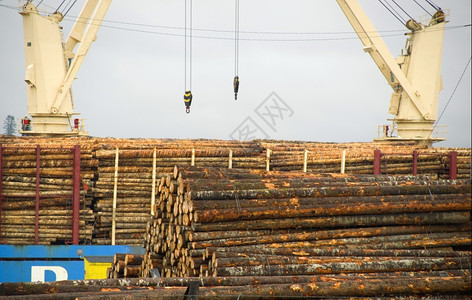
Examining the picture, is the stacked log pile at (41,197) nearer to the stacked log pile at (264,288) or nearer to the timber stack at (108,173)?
the timber stack at (108,173)

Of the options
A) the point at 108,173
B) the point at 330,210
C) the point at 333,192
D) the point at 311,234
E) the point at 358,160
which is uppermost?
the point at 358,160

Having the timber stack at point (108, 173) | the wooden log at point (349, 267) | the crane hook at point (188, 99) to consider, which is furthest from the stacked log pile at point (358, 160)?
the wooden log at point (349, 267)

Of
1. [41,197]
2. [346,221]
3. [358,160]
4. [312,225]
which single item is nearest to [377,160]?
[358,160]

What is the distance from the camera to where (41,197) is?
18.8 meters

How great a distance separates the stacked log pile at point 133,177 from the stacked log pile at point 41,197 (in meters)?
0.54

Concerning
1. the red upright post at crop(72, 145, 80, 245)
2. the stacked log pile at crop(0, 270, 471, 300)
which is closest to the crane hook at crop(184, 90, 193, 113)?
the red upright post at crop(72, 145, 80, 245)

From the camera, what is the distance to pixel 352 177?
12812 mm

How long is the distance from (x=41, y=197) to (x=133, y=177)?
3.18m

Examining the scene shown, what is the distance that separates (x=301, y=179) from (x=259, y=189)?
128cm

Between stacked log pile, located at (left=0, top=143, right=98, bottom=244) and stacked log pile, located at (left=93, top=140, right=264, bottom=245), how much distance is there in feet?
1.78

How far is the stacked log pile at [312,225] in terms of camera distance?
32.9ft

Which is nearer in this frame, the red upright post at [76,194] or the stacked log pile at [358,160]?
the red upright post at [76,194]

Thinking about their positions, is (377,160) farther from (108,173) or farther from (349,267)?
(349,267)

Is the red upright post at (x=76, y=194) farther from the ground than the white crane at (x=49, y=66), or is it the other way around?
the white crane at (x=49, y=66)
